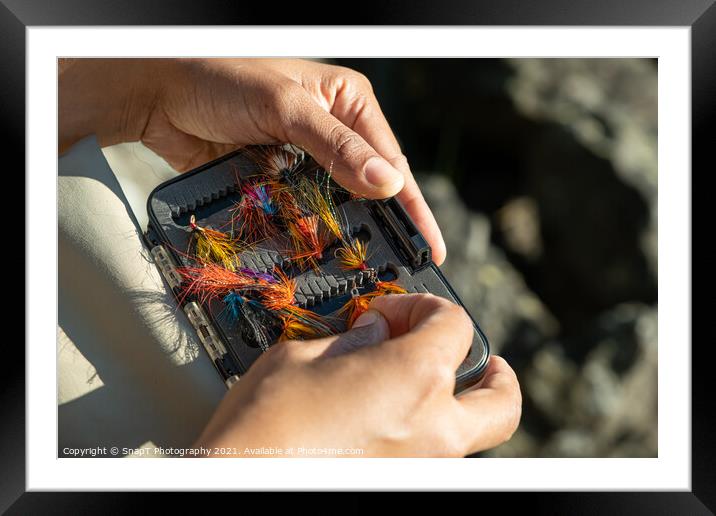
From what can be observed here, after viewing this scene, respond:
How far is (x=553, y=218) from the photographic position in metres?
3.72

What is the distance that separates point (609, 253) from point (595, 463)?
7.52ft

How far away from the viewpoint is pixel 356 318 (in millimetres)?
1403

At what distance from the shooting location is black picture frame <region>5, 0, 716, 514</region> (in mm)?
1300

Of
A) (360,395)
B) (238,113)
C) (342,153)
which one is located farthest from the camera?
(238,113)

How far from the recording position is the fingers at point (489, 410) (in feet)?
4.49

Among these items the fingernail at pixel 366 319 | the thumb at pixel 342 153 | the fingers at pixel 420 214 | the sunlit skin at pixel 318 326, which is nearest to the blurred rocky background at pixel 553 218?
the fingers at pixel 420 214

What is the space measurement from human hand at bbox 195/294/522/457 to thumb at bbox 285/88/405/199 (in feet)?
1.12

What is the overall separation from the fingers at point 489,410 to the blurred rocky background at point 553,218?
5.33 feet

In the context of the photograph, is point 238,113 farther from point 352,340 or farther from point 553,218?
point 553,218

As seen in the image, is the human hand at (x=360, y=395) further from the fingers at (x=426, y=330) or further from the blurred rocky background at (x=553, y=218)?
the blurred rocky background at (x=553, y=218)

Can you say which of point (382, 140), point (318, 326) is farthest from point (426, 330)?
point (382, 140)
